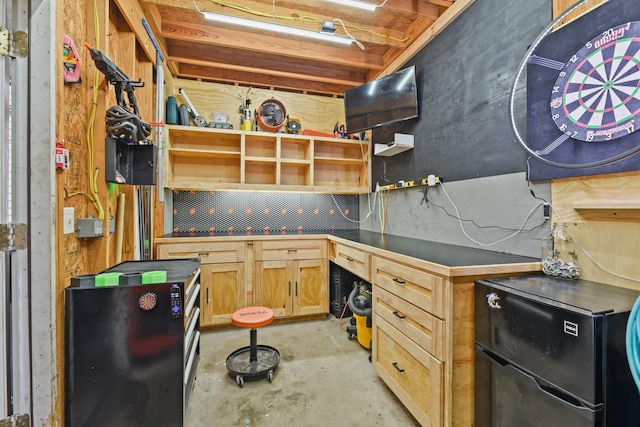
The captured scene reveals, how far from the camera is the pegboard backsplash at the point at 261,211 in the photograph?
3359 millimetres

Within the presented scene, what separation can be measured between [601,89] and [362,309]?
Result: 6.45ft

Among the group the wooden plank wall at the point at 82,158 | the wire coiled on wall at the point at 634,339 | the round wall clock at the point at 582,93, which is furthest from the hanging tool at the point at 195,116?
the wire coiled on wall at the point at 634,339

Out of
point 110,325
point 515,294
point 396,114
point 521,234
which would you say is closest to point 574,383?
point 515,294

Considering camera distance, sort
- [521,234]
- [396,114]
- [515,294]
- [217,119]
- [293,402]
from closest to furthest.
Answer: [515,294]
[521,234]
[293,402]
[396,114]
[217,119]

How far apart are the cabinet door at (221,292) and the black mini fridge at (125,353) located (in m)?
1.54

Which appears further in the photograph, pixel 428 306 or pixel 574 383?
pixel 428 306

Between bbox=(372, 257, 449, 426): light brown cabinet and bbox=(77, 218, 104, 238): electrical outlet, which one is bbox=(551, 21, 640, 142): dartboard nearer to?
bbox=(372, 257, 449, 426): light brown cabinet

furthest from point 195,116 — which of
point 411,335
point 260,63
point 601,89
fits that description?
point 601,89

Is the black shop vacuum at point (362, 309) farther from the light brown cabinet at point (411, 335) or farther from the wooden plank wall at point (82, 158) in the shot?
the wooden plank wall at point (82, 158)

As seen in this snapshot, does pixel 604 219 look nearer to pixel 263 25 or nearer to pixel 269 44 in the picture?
pixel 263 25

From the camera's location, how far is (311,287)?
313 cm

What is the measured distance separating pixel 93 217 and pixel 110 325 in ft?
2.02

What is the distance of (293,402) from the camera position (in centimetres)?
186

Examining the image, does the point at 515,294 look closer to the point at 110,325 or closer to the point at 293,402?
the point at 293,402
